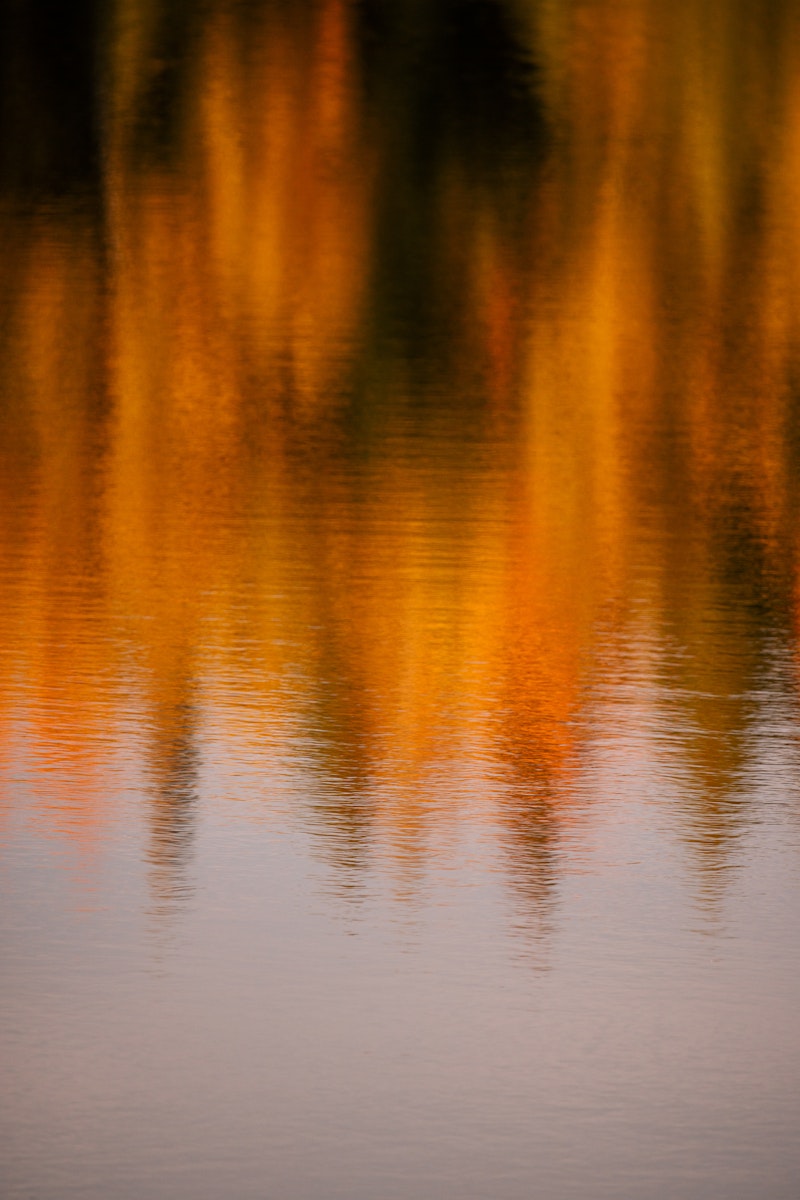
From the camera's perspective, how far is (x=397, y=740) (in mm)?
4586

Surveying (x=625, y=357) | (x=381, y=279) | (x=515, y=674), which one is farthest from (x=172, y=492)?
(x=381, y=279)

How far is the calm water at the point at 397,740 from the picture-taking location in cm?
279

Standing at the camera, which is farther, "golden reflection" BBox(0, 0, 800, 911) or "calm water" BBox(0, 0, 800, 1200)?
"golden reflection" BBox(0, 0, 800, 911)

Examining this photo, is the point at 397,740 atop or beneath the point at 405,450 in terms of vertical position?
beneath

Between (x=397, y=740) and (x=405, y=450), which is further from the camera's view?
(x=405, y=450)

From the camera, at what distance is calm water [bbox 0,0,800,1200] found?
2795 millimetres

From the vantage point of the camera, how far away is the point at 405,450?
8.77 m

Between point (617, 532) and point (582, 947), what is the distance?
4.09m

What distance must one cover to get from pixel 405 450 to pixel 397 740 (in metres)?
4.27

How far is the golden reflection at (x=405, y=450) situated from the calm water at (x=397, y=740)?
3cm

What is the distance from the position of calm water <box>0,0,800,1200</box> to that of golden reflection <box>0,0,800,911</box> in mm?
26

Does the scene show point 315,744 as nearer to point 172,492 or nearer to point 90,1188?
point 90,1188

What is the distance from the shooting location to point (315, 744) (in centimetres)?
453

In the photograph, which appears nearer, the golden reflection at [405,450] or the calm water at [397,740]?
the calm water at [397,740]
